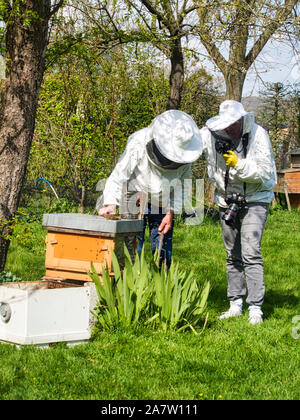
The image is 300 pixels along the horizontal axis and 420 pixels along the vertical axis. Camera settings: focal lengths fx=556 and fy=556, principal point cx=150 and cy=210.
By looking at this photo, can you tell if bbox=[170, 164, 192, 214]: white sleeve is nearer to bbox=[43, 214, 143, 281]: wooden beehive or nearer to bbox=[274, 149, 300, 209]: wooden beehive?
bbox=[43, 214, 143, 281]: wooden beehive

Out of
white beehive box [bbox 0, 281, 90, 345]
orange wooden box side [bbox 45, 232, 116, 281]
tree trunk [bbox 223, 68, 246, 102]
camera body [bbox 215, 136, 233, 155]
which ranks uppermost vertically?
tree trunk [bbox 223, 68, 246, 102]

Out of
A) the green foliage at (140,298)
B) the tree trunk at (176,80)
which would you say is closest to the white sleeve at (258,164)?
the green foliage at (140,298)

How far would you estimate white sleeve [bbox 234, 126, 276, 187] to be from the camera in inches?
145

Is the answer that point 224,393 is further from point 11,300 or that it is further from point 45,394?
point 11,300

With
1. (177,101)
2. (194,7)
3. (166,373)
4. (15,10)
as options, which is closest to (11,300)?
(166,373)

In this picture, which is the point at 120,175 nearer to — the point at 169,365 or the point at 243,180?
the point at 243,180

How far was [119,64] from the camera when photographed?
7.77 meters

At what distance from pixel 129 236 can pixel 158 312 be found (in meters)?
0.53

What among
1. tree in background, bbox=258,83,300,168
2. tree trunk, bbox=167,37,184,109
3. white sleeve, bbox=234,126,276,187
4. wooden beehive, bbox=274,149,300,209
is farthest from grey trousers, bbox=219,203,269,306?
tree in background, bbox=258,83,300,168

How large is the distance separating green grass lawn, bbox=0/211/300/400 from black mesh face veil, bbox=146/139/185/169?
1.07 meters

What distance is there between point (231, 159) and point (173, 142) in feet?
1.31

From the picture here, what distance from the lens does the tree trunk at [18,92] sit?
4.16 metres

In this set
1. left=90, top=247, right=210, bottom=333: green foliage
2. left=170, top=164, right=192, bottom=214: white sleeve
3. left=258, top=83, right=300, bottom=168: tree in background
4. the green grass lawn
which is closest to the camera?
the green grass lawn

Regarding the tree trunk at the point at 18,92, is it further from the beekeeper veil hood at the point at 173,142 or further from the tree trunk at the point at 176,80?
the tree trunk at the point at 176,80
